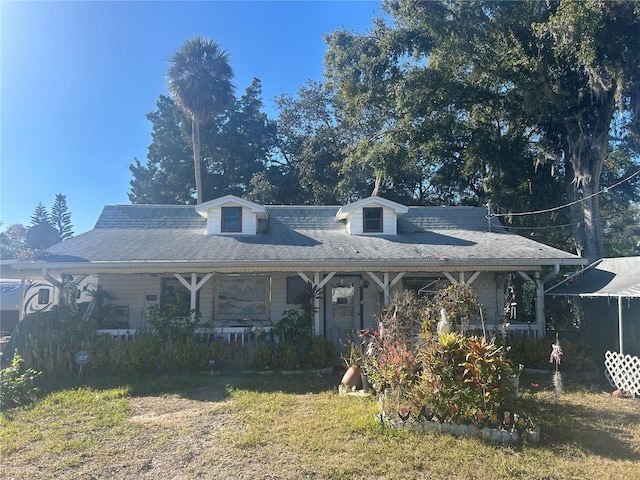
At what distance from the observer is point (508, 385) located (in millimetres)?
5688

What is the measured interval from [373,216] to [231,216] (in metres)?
4.68

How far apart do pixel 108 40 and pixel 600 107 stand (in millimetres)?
18820

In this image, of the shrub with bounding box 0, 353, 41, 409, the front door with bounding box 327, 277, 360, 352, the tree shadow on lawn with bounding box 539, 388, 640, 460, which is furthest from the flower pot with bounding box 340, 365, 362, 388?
the shrub with bounding box 0, 353, 41, 409

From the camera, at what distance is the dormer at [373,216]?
13656 mm

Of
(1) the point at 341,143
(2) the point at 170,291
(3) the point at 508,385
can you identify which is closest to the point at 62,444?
(3) the point at 508,385

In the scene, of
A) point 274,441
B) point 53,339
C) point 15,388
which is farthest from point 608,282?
point 53,339

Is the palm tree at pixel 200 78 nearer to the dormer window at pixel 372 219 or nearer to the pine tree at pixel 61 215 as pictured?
the dormer window at pixel 372 219

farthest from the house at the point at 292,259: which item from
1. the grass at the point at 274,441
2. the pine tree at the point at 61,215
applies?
the pine tree at the point at 61,215

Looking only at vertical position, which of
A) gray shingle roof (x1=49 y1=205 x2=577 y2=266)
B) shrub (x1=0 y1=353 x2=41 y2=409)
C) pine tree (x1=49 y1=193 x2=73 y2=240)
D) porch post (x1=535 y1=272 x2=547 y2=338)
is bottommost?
shrub (x1=0 y1=353 x2=41 y2=409)

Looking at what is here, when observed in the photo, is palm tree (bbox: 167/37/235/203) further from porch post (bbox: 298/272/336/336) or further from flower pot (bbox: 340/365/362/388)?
flower pot (bbox: 340/365/362/388)

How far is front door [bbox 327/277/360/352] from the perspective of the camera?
1239cm

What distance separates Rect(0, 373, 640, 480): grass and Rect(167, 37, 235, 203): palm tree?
18.6 meters

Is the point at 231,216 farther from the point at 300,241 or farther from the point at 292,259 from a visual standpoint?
the point at 292,259

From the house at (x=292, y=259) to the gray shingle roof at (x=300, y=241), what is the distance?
0.03m
